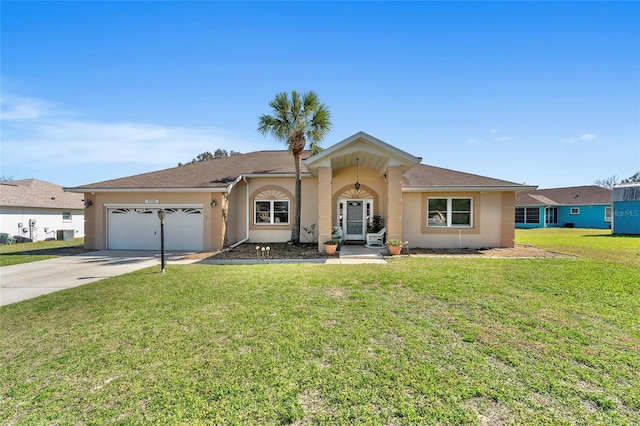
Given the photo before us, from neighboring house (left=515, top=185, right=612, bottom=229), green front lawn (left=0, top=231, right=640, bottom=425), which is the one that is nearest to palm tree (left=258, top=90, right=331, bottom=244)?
green front lawn (left=0, top=231, right=640, bottom=425)

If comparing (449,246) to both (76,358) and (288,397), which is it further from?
(76,358)

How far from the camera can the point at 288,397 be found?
3.15m

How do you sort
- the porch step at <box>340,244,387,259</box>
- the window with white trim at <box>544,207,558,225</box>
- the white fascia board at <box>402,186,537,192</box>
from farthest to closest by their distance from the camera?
the window with white trim at <box>544,207,558,225</box> → the white fascia board at <box>402,186,537,192</box> → the porch step at <box>340,244,387,259</box>

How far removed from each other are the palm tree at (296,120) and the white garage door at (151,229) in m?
5.68

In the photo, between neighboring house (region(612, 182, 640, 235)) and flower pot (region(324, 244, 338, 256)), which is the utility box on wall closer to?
flower pot (region(324, 244, 338, 256))

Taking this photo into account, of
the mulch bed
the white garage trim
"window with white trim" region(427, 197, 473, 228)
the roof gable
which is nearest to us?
the mulch bed

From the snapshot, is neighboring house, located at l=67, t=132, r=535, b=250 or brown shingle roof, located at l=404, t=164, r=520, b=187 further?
brown shingle roof, located at l=404, t=164, r=520, b=187

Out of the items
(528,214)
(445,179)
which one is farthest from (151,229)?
(528,214)

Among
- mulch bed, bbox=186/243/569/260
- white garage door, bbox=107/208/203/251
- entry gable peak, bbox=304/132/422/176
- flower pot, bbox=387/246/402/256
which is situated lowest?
mulch bed, bbox=186/243/569/260

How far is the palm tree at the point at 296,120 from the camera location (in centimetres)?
1463

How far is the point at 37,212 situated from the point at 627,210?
156ft

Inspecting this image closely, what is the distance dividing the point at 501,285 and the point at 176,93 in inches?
625

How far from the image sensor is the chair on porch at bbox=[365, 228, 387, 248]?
1473cm

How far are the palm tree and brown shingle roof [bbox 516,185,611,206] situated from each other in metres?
29.2
